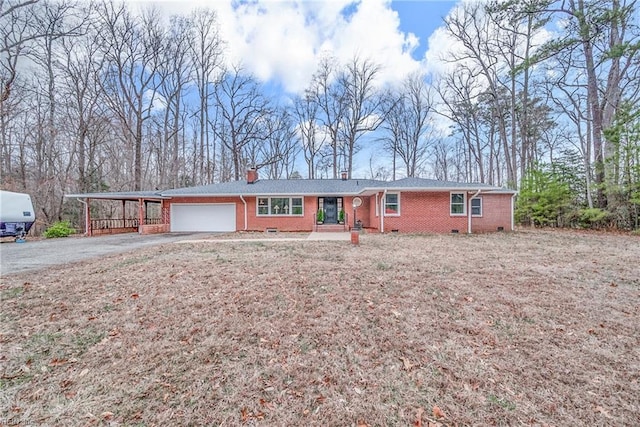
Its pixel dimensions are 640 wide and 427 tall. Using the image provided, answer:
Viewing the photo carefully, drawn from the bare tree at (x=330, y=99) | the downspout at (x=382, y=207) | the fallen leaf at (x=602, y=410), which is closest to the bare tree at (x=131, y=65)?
the bare tree at (x=330, y=99)

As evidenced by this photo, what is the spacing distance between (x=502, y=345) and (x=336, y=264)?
3632 millimetres

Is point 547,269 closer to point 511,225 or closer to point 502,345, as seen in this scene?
point 502,345

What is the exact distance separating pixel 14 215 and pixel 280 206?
12.0m

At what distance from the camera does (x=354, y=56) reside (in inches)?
1003

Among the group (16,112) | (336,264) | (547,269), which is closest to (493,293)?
(547,269)

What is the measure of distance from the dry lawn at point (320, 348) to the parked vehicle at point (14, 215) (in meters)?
10.2

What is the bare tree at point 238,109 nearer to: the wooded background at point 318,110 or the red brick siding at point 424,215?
the wooded background at point 318,110

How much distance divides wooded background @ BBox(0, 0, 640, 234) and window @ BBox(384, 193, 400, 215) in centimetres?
863

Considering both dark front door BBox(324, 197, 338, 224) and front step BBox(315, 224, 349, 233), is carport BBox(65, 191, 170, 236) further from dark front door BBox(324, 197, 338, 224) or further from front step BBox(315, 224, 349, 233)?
dark front door BBox(324, 197, 338, 224)

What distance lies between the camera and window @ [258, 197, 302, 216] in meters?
16.1

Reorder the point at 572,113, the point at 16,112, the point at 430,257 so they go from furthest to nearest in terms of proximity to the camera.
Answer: the point at 572,113
the point at 16,112
the point at 430,257

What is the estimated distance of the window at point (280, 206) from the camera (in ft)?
52.8

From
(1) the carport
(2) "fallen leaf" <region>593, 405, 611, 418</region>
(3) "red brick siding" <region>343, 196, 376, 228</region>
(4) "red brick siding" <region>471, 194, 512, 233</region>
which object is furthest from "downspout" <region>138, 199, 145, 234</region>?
(4) "red brick siding" <region>471, 194, 512, 233</region>

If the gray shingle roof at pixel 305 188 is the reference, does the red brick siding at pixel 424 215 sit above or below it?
below
